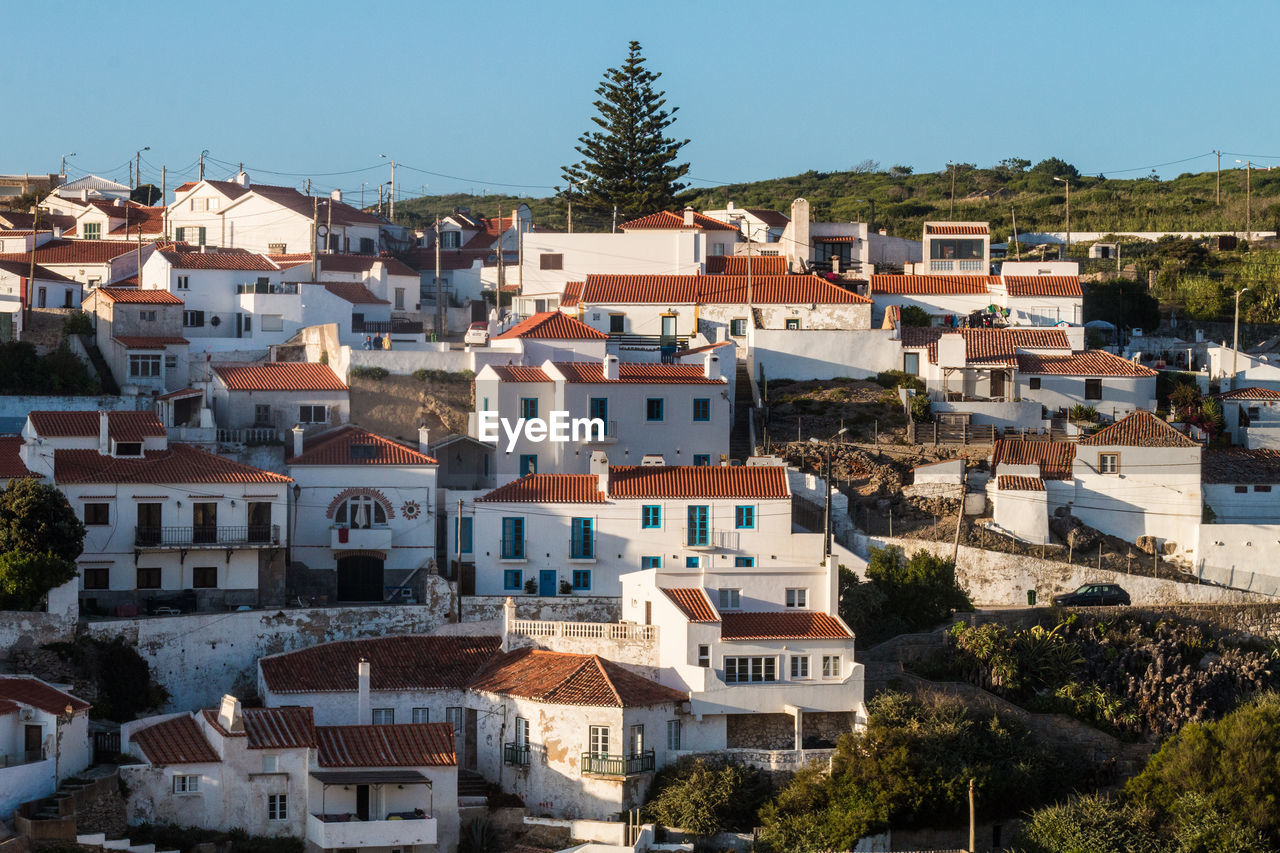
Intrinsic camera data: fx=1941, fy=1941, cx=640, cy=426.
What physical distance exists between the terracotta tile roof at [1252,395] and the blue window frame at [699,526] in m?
19.4

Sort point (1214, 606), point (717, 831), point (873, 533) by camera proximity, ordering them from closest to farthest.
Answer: point (717, 831)
point (1214, 606)
point (873, 533)

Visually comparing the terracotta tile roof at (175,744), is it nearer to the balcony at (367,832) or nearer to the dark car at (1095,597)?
the balcony at (367,832)

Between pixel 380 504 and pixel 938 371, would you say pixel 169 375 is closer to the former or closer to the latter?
pixel 380 504

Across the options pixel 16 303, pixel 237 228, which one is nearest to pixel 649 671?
pixel 16 303

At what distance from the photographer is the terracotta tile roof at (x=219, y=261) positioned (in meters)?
57.5

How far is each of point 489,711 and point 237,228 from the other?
116 ft

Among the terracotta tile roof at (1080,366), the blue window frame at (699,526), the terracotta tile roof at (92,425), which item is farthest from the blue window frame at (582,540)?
the terracotta tile roof at (1080,366)

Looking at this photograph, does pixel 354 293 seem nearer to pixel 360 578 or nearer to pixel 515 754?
pixel 360 578

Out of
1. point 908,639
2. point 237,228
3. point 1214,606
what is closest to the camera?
point 908,639

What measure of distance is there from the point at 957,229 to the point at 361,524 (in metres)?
28.9

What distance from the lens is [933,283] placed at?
2485 inches

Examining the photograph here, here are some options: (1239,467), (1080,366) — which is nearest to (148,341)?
(1080,366)

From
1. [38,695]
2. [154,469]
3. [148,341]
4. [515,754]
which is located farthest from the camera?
[148,341]

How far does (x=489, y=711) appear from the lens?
128 feet
